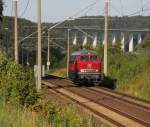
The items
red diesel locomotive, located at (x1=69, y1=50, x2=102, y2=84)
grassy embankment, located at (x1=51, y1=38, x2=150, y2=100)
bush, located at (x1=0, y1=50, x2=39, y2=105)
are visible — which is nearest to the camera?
bush, located at (x1=0, y1=50, x2=39, y2=105)

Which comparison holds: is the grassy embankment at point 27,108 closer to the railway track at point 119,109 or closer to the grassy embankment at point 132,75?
the railway track at point 119,109

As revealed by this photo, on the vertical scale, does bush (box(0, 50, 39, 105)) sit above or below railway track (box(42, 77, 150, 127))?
above

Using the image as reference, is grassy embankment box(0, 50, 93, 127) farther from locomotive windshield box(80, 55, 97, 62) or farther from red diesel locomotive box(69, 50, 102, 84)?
locomotive windshield box(80, 55, 97, 62)

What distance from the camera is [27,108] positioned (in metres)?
16.5

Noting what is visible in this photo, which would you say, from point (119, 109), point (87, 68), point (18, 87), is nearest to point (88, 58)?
point (87, 68)

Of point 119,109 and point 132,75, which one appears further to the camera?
point 132,75

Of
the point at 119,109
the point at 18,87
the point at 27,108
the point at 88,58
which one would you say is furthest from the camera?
the point at 88,58

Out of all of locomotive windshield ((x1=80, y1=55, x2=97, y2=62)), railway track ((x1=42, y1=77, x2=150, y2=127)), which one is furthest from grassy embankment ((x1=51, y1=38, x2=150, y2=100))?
railway track ((x1=42, y1=77, x2=150, y2=127))

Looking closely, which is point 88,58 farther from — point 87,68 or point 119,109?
point 119,109

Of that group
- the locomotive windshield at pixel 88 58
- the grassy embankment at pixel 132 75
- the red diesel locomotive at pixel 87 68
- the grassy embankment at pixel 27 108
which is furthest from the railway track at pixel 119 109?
the locomotive windshield at pixel 88 58

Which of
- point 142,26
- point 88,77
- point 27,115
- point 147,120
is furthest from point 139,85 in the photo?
point 142,26

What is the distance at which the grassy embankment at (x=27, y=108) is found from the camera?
1302 cm

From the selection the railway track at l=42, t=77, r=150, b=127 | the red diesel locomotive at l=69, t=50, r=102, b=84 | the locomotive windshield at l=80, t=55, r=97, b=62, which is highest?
the locomotive windshield at l=80, t=55, r=97, b=62

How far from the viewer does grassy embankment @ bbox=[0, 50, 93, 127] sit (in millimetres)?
13023
